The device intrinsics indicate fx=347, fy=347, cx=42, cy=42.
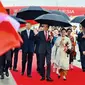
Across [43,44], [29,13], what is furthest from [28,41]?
[29,13]

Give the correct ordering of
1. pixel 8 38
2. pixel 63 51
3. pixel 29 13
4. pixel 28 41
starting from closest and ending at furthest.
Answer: pixel 8 38, pixel 63 51, pixel 28 41, pixel 29 13

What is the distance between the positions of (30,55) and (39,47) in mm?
865

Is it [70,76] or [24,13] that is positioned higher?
[24,13]

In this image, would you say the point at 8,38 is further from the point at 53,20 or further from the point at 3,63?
the point at 53,20

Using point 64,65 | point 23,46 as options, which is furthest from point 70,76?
point 23,46

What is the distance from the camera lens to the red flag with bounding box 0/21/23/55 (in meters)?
3.39

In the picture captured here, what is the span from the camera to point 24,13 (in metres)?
11.3

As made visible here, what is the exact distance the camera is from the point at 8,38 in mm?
3441

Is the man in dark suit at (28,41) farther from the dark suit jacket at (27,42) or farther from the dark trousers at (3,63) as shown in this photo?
the dark trousers at (3,63)

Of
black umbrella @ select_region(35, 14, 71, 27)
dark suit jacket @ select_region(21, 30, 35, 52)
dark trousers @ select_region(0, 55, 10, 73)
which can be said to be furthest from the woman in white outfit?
dark trousers @ select_region(0, 55, 10, 73)

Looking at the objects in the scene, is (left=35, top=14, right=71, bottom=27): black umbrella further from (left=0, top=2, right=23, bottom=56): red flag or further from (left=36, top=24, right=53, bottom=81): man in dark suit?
(left=0, top=2, right=23, bottom=56): red flag

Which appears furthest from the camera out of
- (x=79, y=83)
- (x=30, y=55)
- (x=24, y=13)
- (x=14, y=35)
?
(x=24, y=13)

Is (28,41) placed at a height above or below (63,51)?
above

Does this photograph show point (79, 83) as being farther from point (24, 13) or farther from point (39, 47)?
point (24, 13)
